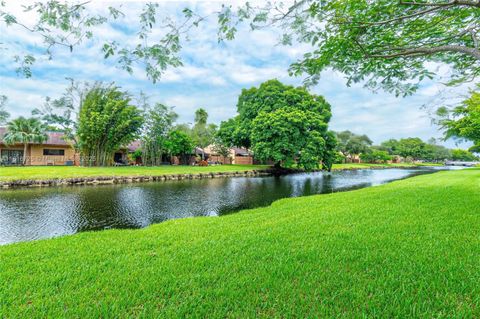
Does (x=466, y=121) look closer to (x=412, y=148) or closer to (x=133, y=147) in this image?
(x=133, y=147)

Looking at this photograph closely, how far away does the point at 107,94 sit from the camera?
26.6 meters

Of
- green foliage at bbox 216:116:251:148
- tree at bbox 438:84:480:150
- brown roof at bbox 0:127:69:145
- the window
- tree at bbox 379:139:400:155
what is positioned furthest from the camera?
tree at bbox 379:139:400:155

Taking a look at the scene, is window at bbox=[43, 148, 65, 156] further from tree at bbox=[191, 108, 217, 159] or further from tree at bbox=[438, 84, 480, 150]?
tree at bbox=[438, 84, 480, 150]

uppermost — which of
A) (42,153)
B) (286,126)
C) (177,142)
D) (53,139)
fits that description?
(286,126)

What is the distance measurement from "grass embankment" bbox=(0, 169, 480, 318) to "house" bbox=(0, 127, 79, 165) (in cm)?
2865

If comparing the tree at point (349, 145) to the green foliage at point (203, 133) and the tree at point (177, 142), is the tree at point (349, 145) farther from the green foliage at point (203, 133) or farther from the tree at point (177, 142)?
the tree at point (177, 142)

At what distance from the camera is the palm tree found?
24.0 meters

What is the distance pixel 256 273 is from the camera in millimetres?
2848

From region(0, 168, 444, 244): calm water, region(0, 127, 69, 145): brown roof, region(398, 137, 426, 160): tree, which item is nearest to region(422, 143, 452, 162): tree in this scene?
region(398, 137, 426, 160): tree

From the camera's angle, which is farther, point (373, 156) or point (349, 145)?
point (373, 156)

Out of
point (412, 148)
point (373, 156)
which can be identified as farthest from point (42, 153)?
point (412, 148)

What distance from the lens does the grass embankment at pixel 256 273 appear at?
2219 millimetres

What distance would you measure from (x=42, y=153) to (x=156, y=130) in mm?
12908

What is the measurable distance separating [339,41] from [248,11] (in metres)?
1.84
